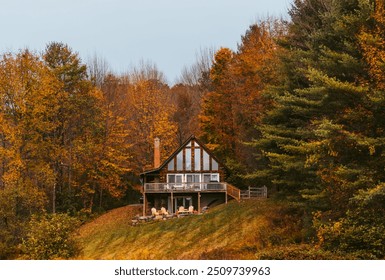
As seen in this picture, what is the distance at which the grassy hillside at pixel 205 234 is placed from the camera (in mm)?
28275

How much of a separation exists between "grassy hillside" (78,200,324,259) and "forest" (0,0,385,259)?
161 centimetres

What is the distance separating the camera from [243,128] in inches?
1662

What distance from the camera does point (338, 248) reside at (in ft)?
69.9

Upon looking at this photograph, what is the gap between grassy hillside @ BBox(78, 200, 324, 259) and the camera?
28.3 meters

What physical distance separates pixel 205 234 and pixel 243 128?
11.2 metres

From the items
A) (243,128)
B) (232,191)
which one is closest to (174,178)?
(232,191)

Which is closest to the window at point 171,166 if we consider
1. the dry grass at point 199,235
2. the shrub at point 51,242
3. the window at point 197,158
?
the window at point 197,158

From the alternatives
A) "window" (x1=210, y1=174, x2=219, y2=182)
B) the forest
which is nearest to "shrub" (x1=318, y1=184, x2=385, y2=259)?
the forest

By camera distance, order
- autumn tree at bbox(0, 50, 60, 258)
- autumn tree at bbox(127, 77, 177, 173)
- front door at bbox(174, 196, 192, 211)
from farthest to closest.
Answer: autumn tree at bbox(127, 77, 177, 173) → front door at bbox(174, 196, 192, 211) → autumn tree at bbox(0, 50, 60, 258)

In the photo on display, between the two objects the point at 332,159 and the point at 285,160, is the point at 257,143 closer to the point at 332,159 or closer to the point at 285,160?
the point at 285,160

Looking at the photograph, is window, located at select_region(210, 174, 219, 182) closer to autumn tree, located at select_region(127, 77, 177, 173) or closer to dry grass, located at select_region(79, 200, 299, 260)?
dry grass, located at select_region(79, 200, 299, 260)

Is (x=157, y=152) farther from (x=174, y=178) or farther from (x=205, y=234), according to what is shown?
(x=205, y=234)

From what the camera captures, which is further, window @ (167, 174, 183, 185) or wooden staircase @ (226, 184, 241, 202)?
window @ (167, 174, 183, 185)

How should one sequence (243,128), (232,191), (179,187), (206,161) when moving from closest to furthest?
(243,128)
(232,191)
(179,187)
(206,161)
